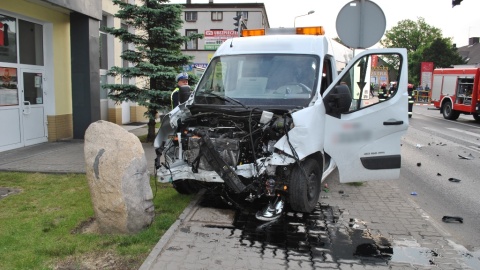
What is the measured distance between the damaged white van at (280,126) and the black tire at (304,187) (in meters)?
0.01

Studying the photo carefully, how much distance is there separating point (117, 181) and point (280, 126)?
2014mm

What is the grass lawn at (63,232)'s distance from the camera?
423cm

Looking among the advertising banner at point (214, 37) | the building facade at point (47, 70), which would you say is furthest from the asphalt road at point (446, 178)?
the advertising banner at point (214, 37)

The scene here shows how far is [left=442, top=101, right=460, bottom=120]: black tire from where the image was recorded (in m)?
21.9

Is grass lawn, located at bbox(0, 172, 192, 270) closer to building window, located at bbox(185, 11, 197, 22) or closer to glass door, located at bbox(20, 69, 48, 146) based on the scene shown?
glass door, located at bbox(20, 69, 48, 146)

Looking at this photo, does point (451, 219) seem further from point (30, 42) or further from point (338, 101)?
point (30, 42)

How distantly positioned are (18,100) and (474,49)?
79.8m

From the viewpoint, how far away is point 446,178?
8.70 meters

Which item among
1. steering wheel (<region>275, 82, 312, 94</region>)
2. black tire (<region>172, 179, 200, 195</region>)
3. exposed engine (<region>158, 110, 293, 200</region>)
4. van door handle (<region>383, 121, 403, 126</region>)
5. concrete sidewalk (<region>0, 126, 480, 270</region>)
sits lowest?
concrete sidewalk (<region>0, 126, 480, 270</region>)

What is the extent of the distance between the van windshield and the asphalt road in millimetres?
2544

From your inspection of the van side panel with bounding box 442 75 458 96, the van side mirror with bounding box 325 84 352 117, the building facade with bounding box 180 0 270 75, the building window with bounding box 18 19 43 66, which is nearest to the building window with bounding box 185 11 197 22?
the building facade with bounding box 180 0 270 75

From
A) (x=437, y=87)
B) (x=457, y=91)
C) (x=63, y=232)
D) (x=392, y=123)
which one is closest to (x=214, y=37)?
(x=457, y=91)

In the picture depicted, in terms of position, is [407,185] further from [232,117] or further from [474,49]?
[474,49]

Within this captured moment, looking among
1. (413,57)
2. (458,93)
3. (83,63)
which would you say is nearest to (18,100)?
(83,63)
